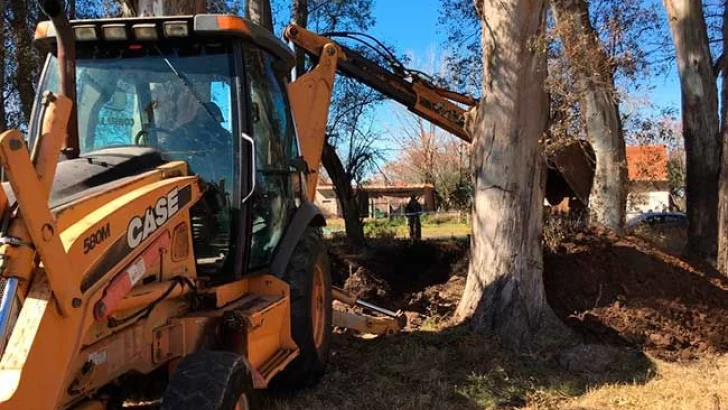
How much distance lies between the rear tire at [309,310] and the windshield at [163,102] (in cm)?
112

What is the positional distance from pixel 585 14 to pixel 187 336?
10.1 m

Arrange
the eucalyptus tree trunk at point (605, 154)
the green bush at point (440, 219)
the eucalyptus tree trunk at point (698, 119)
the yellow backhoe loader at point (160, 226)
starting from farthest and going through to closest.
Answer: the green bush at point (440, 219), the eucalyptus tree trunk at point (698, 119), the eucalyptus tree trunk at point (605, 154), the yellow backhoe loader at point (160, 226)

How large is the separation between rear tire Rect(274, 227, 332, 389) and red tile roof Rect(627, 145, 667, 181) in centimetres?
852

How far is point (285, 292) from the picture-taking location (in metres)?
5.18

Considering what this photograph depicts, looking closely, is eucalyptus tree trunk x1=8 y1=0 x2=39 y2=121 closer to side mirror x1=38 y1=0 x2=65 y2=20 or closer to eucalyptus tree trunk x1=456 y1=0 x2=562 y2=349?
eucalyptus tree trunk x1=456 y1=0 x2=562 y2=349

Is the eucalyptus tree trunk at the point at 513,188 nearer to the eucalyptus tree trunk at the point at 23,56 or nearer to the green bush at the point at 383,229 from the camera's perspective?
the green bush at the point at 383,229

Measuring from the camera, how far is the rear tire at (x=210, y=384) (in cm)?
341

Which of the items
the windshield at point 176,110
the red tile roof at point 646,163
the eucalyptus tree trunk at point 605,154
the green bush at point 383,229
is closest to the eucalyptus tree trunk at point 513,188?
the windshield at point 176,110

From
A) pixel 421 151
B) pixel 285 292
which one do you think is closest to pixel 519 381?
pixel 285 292

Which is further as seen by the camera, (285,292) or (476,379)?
(476,379)

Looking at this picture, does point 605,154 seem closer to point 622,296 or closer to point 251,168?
point 622,296

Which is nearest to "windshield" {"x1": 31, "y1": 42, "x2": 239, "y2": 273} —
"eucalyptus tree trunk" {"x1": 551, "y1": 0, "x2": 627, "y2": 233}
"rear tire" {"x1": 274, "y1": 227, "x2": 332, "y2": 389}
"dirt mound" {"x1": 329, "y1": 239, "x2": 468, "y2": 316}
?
"rear tire" {"x1": 274, "y1": 227, "x2": 332, "y2": 389}

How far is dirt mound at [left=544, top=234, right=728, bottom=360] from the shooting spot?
772 cm

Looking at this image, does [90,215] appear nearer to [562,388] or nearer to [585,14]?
[562,388]
